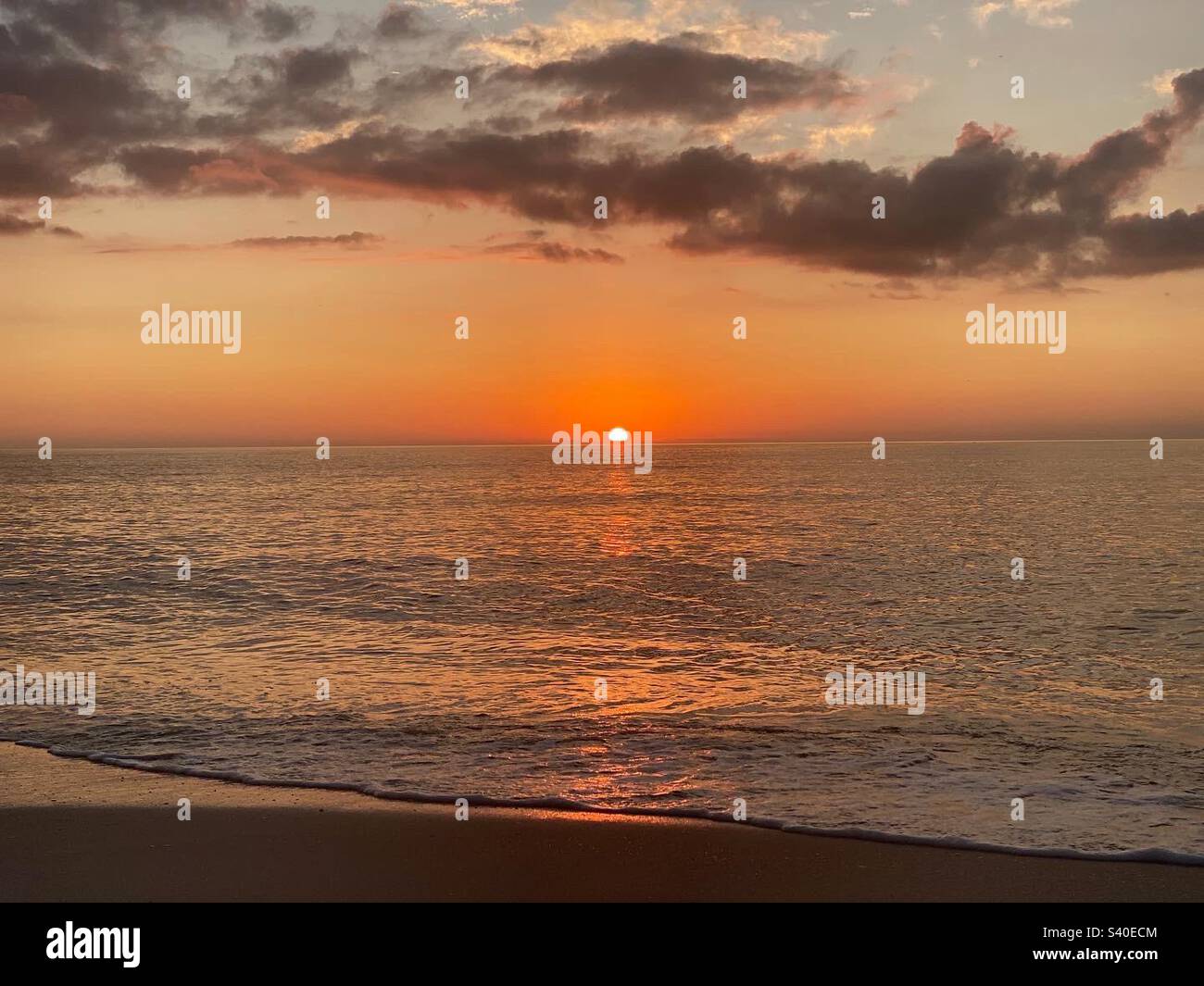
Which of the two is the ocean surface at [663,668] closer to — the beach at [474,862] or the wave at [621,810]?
the wave at [621,810]

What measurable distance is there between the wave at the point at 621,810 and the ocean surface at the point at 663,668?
0.28 ft

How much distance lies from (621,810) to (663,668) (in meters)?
8.94

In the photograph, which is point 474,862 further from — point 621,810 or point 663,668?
point 663,668

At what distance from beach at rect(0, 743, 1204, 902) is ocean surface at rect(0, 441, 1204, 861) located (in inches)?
23.8

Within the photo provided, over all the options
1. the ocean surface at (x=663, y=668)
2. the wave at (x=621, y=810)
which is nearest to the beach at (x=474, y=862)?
the wave at (x=621, y=810)

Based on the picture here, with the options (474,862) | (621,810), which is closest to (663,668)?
(621,810)

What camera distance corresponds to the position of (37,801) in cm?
1055

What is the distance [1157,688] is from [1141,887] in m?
9.94

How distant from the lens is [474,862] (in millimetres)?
8875

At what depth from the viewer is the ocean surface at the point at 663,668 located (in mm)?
11289

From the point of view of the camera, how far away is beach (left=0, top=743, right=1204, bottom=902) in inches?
326

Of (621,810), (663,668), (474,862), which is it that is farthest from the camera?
(663,668)

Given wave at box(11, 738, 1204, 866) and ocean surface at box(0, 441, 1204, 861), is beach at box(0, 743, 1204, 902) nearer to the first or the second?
wave at box(11, 738, 1204, 866)
